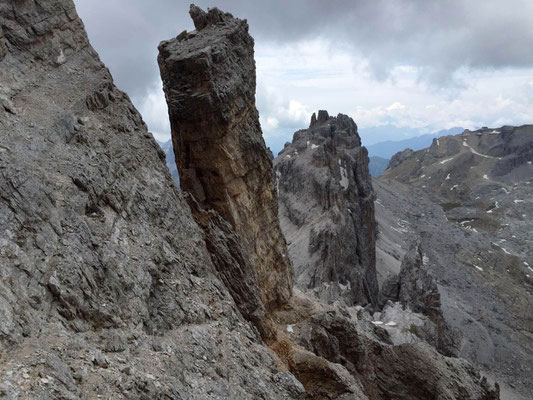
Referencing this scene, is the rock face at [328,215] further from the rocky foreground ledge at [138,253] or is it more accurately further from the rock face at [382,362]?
the rocky foreground ledge at [138,253]

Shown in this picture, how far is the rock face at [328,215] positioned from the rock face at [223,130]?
80.7 ft

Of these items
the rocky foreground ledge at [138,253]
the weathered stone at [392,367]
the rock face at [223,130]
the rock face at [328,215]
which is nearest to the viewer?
the rocky foreground ledge at [138,253]

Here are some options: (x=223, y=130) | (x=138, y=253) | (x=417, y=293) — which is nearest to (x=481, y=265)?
(x=417, y=293)

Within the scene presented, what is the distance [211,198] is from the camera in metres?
35.2

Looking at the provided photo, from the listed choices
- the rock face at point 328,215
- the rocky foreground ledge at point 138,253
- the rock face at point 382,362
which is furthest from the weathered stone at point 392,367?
the rock face at point 328,215

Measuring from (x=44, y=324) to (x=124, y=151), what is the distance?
37.8 feet

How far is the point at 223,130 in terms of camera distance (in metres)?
34.2

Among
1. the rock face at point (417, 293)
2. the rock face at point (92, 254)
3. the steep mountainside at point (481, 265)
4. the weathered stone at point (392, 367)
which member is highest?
the rock face at point (92, 254)

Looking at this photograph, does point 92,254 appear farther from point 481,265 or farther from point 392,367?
point 481,265

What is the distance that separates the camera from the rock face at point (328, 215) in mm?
78750

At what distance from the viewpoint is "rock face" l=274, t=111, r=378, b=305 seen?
258ft

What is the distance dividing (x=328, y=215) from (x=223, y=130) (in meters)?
62.6

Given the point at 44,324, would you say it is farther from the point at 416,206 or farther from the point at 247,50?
the point at 416,206

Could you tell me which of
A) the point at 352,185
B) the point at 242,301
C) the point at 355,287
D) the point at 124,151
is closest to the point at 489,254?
the point at 352,185
